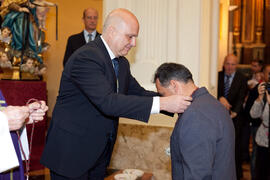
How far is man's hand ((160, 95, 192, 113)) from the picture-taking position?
8.09ft

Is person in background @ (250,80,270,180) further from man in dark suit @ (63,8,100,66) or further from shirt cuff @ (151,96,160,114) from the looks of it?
shirt cuff @ (151,96,160,114)

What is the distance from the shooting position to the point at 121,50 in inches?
115

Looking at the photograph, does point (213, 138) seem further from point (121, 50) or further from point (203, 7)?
point (203, 7)

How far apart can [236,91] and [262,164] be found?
43.7 inches

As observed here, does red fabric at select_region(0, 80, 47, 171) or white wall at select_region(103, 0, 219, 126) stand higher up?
white wall at select_region(103, 0, 219, 126)

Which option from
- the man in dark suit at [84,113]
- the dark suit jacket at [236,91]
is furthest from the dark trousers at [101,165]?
the dark suit jacket at [236,91]

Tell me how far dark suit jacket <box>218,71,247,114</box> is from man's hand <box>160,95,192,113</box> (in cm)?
341

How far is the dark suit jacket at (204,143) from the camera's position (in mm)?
2271

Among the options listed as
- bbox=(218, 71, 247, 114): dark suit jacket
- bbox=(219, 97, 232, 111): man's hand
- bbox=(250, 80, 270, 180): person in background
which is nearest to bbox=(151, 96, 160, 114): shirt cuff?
bbox=(250, 80, 270, 180): person in background

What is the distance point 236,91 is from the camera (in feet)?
19.1

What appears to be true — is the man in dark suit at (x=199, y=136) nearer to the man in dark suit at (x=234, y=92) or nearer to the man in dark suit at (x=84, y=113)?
the man in dark suit at (x=84, y=113)

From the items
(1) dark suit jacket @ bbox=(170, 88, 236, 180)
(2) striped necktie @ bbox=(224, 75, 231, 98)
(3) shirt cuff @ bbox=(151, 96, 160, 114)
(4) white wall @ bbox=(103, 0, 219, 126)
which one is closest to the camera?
(1) dark suit jacket @ bbox=(170, 88, 236, 180)

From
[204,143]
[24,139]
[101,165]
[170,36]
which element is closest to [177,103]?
[204,143]

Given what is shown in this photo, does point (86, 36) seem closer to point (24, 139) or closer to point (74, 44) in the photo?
point (74, 44)
